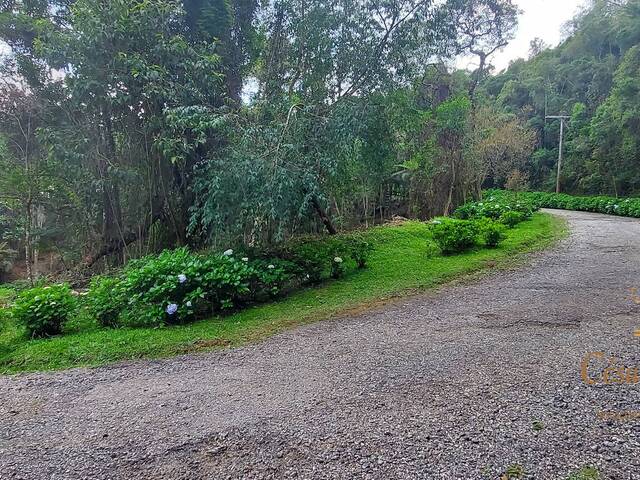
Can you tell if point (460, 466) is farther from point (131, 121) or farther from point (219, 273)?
point (131, 121)

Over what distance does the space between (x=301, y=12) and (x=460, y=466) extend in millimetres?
5252

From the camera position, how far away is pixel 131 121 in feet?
17.2

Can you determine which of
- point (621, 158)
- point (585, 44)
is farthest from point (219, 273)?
point (585, 44)

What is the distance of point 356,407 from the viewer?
2.06 m

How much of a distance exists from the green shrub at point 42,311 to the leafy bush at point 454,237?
518 cm

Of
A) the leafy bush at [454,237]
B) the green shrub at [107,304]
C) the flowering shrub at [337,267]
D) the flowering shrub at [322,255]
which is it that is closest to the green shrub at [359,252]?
the flowering shrub at [322,255]

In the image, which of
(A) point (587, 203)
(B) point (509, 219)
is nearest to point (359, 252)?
(B) point (509, 219)

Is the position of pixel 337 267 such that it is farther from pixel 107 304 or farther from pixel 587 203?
pixel 587 203

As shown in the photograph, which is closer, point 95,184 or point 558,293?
point 558,293

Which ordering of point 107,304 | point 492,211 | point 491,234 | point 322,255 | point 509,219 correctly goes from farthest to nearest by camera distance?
1. point 492,211
2. point 509,219
3. point 491,234
4. point 322,255
5. point 107,304

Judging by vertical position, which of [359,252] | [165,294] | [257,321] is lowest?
[257,321]

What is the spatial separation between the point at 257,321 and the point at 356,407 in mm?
1842

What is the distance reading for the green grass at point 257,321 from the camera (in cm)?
304

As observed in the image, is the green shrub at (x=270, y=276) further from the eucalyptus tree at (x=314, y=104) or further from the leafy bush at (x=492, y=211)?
the leafy bush at (x=492, y=211)
